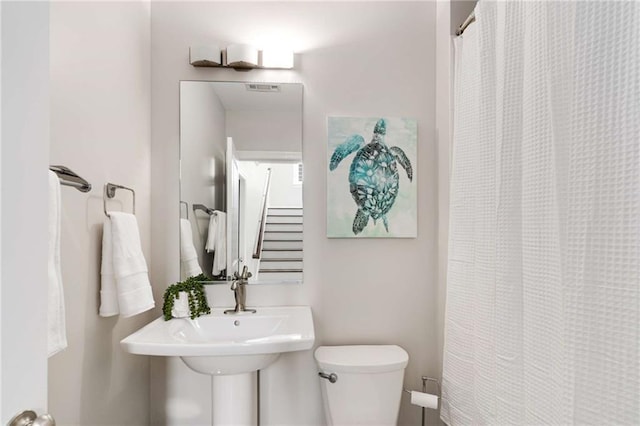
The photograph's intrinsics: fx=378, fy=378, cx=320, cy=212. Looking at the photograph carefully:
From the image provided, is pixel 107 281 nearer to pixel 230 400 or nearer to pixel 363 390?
pixel 230 400

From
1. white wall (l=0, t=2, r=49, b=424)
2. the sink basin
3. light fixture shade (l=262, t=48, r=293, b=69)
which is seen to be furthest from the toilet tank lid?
light fixture shade (l=262, t=48, r=293, b=69)

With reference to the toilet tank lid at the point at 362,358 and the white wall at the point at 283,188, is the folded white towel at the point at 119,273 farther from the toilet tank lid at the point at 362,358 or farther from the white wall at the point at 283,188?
the toilet tank lid at the point at 362,358

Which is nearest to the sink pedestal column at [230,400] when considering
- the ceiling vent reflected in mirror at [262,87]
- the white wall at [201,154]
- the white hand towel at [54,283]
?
the white wall at [201,154]

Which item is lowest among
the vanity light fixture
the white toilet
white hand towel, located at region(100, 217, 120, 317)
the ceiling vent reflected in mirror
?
the white toilet

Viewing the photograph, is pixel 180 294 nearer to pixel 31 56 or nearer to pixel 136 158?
pixel 136 158

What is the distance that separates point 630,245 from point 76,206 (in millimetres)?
1507

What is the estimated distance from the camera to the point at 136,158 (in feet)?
5.55

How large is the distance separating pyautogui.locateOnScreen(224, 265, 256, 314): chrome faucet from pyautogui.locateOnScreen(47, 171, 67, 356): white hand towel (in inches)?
33.7

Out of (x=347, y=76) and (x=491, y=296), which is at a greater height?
(x=347, y=76)

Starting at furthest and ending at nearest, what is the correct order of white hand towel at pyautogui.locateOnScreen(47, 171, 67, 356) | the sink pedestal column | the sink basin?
the sink pedestal column
the sink basin
white hand towel at pyautogui.locateOnScreen(47, 171, 67, 356)

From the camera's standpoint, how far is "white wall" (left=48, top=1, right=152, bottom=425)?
3.84ft

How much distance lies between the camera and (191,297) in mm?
1745

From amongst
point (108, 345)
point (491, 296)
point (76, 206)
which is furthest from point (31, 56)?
point (491, 296)

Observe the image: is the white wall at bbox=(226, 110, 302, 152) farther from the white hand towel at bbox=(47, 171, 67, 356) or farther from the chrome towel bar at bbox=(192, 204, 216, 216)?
the white hand towel at bbox=(47, 171, 67, 356)
